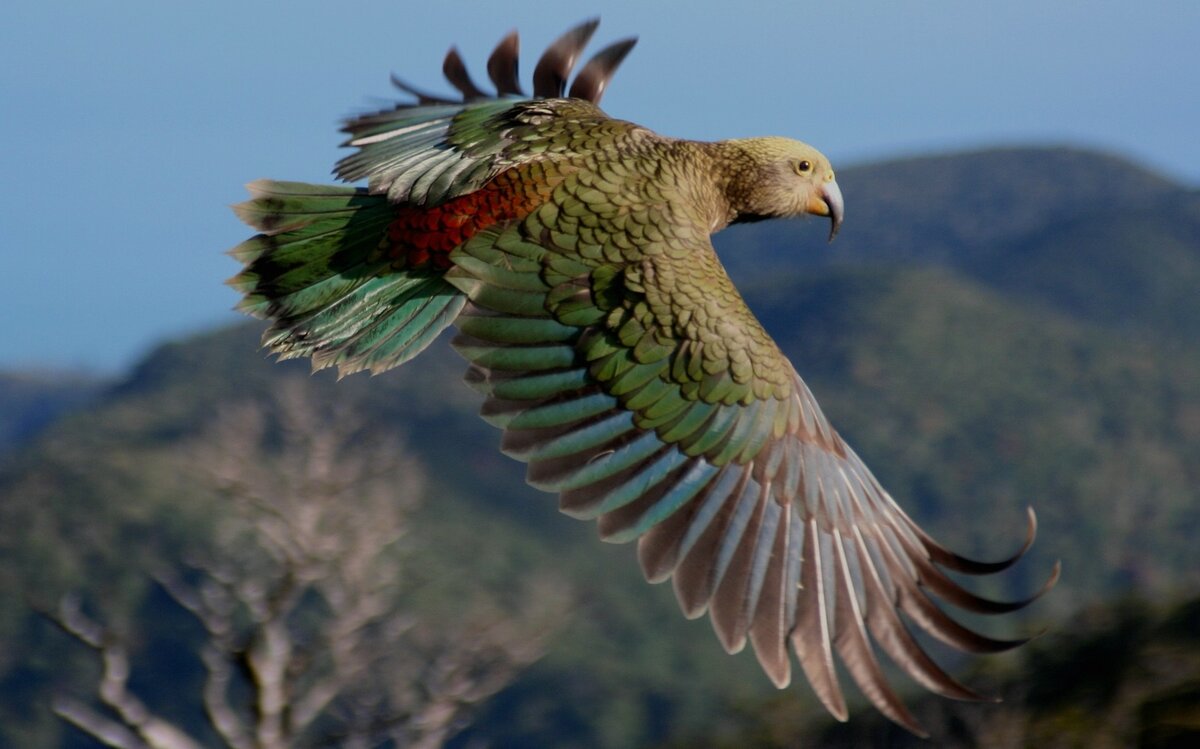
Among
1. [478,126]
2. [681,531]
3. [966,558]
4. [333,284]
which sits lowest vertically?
[966,558]

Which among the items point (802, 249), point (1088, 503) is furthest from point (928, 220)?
point (1088, 503)

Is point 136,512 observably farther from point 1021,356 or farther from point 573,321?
point 573,321

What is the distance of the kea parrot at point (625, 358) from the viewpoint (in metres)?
5.67

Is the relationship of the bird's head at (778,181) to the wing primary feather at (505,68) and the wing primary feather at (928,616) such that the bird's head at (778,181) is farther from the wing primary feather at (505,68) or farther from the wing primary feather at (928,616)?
the wing primary feather at (928,616)

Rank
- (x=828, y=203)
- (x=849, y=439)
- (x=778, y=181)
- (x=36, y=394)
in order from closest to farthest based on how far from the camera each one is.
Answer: (x=778, y=181), (x=828, y=203), (x=849, y=439), (x=36, y=394)

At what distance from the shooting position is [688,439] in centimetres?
590

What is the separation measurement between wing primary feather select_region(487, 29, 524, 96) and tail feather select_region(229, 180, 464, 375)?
1.20m

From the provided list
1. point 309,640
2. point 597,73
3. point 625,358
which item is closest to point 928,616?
point 625,358

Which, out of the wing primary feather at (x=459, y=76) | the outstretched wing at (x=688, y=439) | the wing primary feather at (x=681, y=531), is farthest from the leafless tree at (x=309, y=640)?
the wing primary feather at (x=681, y=531)

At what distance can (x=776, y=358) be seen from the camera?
607cm

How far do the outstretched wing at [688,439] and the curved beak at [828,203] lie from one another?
1.59 metres

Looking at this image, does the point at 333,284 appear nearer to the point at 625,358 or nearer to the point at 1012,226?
the point at 625,358

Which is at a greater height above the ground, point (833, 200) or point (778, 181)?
point (778, 181)

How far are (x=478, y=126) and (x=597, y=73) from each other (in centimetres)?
104
